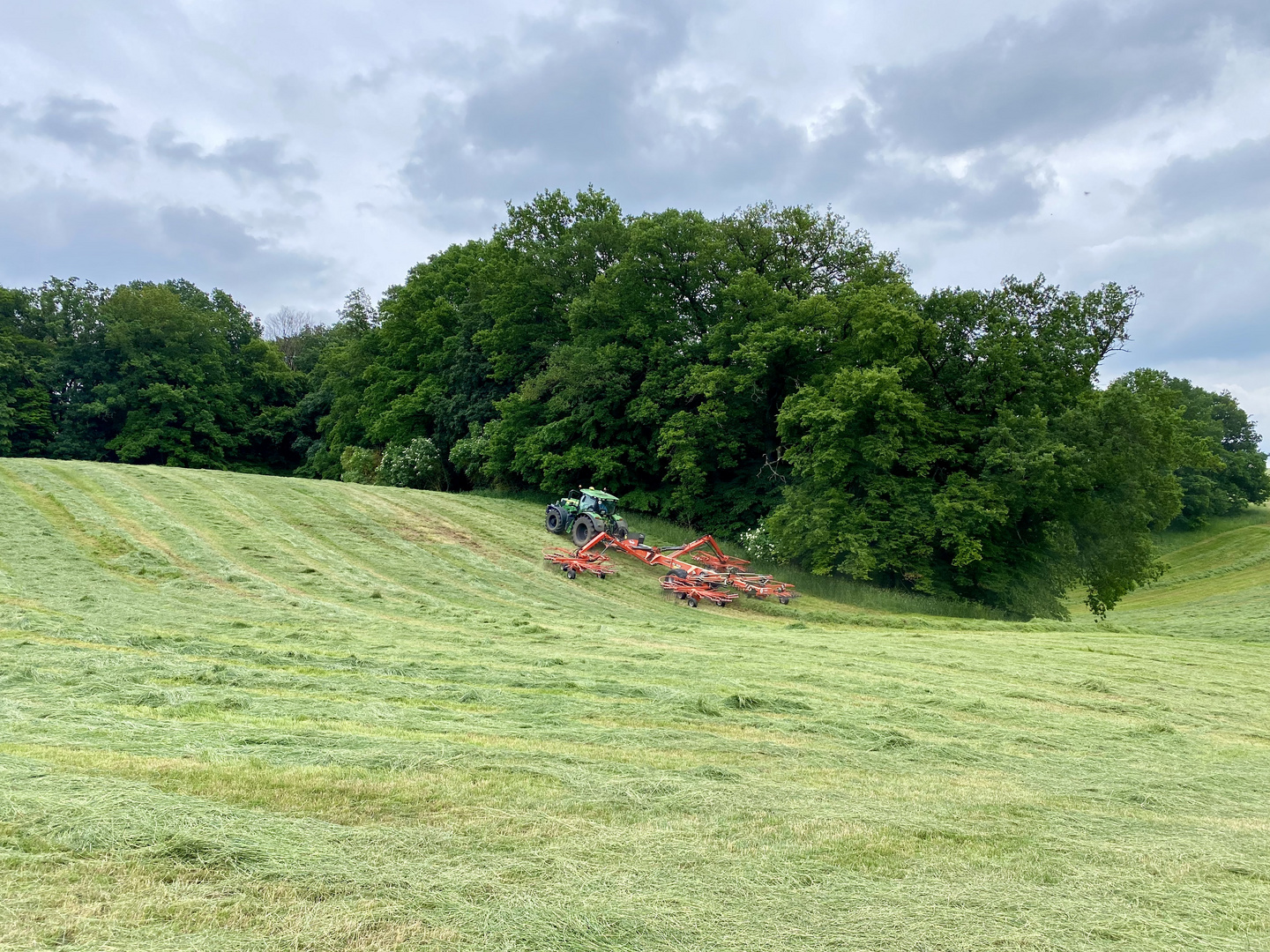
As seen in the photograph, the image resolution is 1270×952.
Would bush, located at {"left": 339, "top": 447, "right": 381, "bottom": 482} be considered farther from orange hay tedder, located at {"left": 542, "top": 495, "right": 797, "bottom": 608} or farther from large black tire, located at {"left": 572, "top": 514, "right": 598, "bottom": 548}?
orange hay tedder, located at {"left": 542, "top": 495, "right": 797, "bottom": 608}

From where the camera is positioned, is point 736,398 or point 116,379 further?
point 116,379

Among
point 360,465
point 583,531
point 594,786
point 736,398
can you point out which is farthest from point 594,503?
point 360,465

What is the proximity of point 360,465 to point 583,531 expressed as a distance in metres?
18.9

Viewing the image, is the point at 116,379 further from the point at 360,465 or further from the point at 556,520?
the point at 556,520

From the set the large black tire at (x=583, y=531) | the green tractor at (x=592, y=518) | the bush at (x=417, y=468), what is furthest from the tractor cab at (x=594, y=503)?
the bush at (x=417, y=468)

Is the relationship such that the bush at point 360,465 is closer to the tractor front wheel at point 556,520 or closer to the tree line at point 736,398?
the tree line at point 736,398

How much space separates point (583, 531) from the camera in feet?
67.1

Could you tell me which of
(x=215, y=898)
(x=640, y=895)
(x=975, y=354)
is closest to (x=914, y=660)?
(x=640, y=895)

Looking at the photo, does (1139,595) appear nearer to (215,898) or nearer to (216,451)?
(215,898)

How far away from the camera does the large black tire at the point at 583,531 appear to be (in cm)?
2009

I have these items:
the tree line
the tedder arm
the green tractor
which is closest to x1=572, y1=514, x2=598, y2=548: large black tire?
the green tractor

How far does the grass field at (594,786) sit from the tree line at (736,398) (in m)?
8.71

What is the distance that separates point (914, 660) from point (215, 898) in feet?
29.2

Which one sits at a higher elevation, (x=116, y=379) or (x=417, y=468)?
(x=116, y=379)
